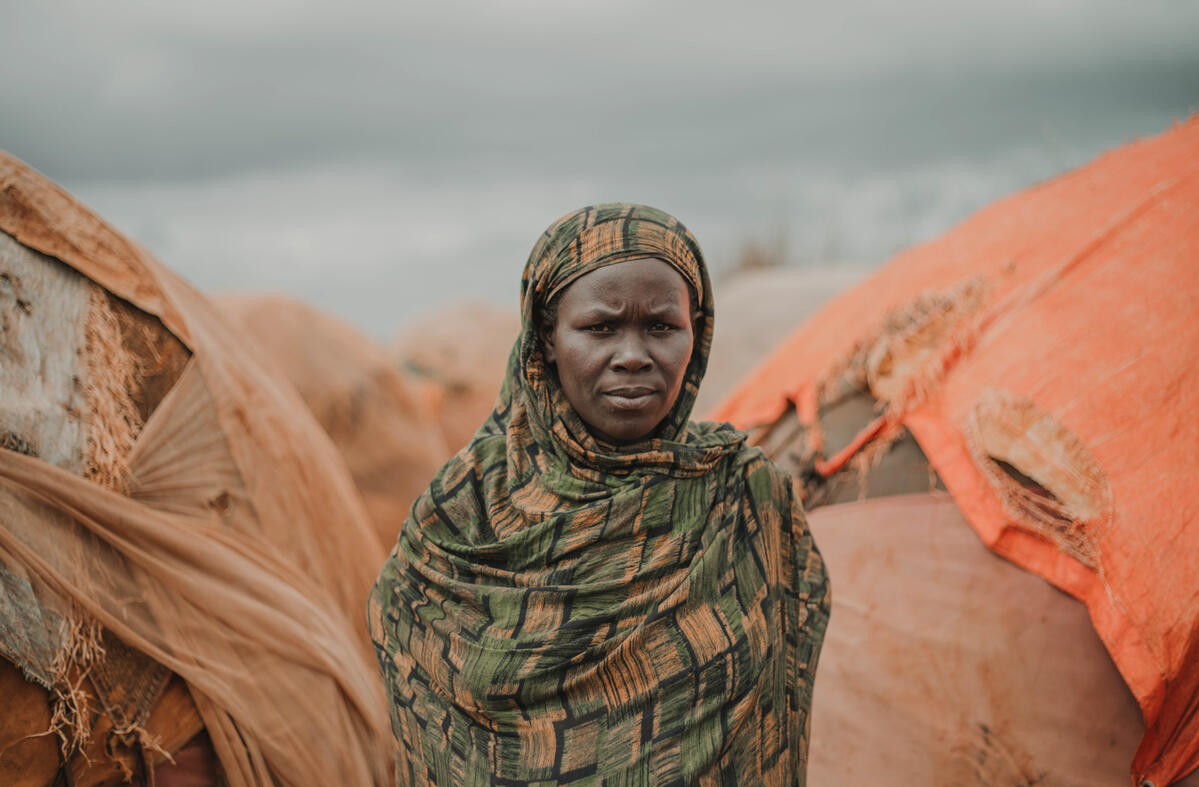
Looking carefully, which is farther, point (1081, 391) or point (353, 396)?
point (353, 396)

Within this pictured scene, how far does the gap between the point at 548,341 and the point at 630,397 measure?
8.9 inches

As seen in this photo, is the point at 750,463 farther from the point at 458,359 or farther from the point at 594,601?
the point at 458,359

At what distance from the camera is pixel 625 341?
160 cm

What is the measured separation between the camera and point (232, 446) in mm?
2270

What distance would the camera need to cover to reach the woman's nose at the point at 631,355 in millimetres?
1579

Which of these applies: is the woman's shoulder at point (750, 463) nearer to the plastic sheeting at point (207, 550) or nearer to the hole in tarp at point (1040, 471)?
the hole in tarp at point (1040, 471)

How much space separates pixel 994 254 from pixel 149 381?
2.59m

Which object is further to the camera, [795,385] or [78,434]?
[795,385]

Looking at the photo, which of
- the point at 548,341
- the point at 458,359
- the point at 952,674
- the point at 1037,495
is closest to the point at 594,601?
the point at 548,341

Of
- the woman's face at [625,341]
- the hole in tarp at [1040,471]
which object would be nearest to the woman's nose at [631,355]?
the woman's face at [625,341]

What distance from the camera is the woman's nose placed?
5.18 ft

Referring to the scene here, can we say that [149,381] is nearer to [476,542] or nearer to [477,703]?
[476,542]

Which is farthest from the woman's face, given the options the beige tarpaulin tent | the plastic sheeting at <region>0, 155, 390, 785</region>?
the beige tarpaulin tent

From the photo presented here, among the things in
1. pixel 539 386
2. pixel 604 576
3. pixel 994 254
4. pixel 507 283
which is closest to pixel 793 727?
pixel 604 576
